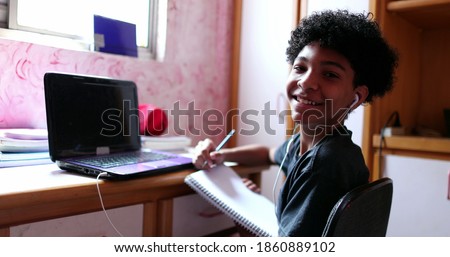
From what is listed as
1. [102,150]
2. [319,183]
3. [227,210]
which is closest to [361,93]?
[319,183]

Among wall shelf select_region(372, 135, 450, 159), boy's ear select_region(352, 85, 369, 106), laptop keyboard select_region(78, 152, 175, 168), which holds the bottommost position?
laptop keyboard select_region(78, 152, 175, 168)

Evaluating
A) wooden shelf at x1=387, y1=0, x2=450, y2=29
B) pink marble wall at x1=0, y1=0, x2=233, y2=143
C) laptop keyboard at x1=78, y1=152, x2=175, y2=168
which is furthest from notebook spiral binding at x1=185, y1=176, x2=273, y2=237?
wooden shelf at x1=387, y1=0, x2=450, y2=29

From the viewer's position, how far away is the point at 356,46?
72 centimetres

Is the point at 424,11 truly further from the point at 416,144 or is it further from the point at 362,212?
the point at 362,212

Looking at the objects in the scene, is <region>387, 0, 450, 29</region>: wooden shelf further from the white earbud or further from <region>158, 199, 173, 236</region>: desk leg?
<region>158, 199, 173, 236</region>: desk leg

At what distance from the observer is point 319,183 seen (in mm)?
607

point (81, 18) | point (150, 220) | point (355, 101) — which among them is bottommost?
point (150, 220)

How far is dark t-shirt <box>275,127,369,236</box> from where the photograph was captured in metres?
0.60

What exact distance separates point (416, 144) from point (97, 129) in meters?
0.89

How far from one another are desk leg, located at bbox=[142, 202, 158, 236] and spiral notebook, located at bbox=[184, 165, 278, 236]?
0.30ft

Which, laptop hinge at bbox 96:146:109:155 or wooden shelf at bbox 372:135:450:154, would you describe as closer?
laptop hinge at bbox 96:146:109:155
